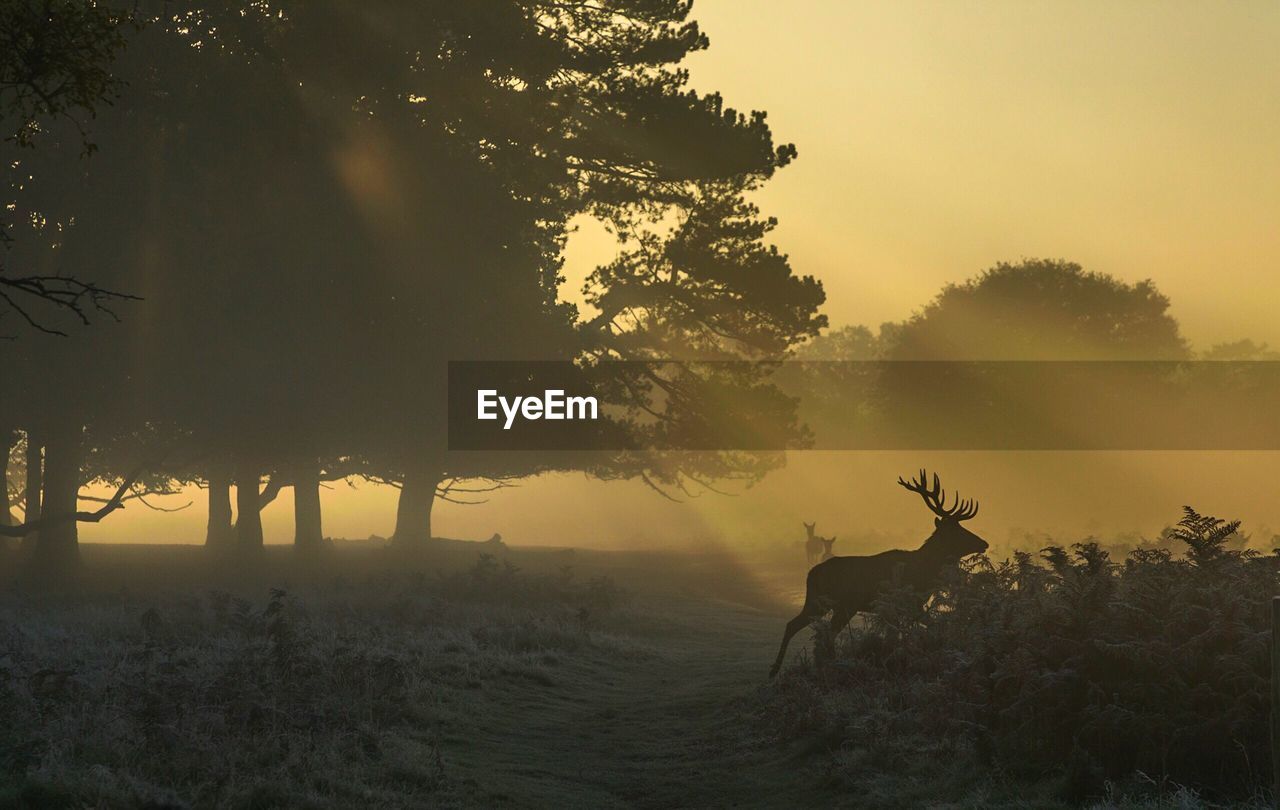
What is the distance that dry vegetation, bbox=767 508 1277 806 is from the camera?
9.27m

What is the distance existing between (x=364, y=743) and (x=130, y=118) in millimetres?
23245

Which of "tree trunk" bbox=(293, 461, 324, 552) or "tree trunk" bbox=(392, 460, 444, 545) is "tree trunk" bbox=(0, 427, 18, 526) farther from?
"tree trunk" bbox=(392, 460, 444, 545)

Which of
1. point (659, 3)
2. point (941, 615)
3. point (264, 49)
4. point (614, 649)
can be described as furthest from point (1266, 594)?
point (659, 3)

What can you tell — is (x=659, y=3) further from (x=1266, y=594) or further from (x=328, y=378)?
(x=1266, y=594)

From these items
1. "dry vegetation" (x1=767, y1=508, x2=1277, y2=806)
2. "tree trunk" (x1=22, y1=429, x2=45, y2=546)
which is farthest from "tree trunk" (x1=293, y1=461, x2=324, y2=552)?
"dry vegetation" (x1=767, y1=508, x2=1277, y2=806)

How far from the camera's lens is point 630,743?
14562 mm

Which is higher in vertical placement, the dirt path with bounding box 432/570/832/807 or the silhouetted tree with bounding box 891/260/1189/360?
the silhouetted tree with bounding box 891/260/1189/360

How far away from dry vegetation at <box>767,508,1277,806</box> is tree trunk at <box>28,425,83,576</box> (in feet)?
93.0

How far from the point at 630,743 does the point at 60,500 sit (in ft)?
87.7

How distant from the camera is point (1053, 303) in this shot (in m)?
64.6

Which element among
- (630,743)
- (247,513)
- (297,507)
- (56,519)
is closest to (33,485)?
(297,507)

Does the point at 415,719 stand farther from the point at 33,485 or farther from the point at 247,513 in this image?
the point at 33,485

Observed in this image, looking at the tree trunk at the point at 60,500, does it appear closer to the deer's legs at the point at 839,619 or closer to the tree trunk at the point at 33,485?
the tree trunk at the point at 33,485

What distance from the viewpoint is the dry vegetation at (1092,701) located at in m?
9.27
